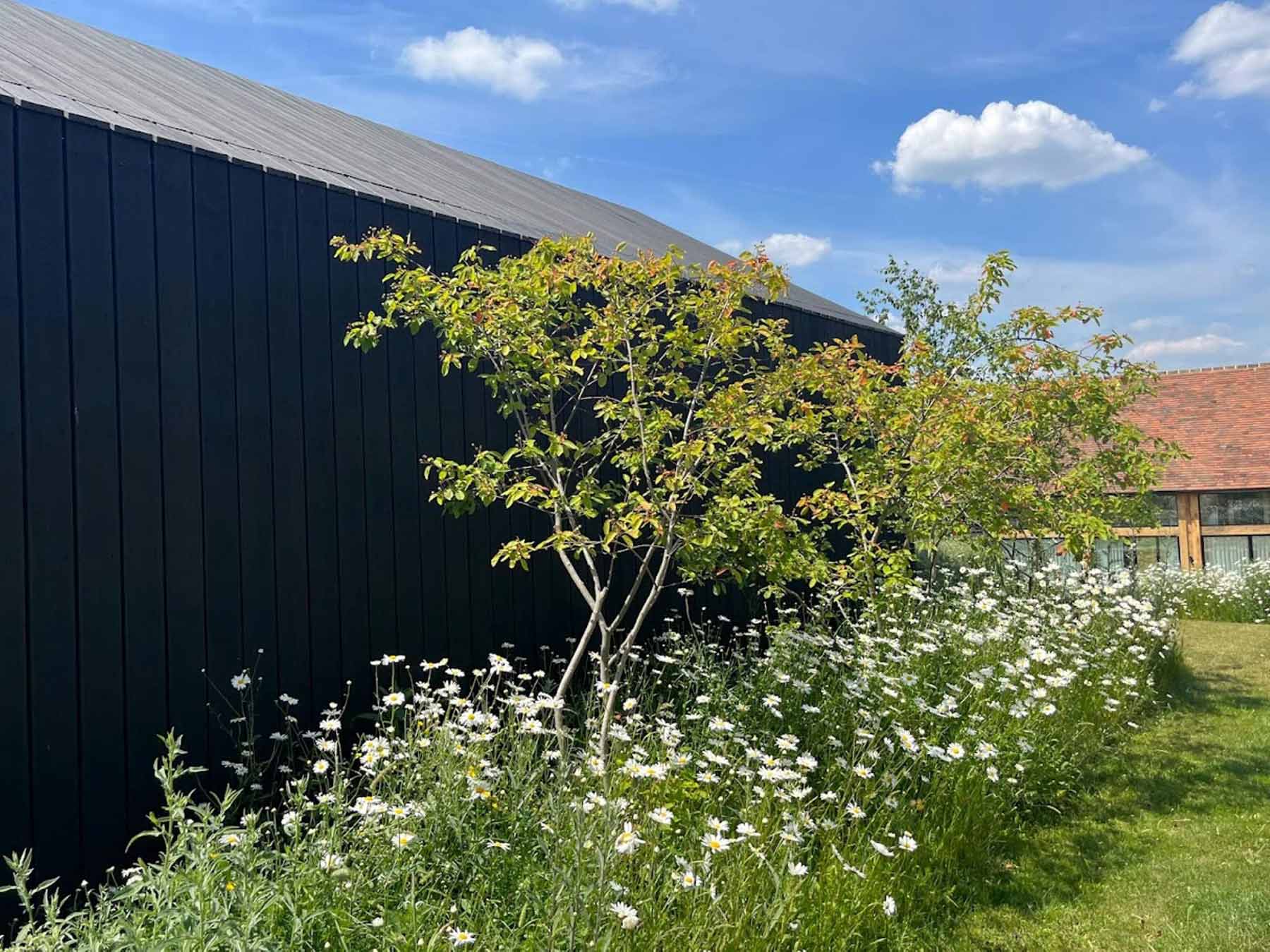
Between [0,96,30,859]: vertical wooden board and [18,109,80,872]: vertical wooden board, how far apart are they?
0.9 inches

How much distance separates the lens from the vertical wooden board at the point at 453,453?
194 inches

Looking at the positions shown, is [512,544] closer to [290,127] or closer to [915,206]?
[290,127]

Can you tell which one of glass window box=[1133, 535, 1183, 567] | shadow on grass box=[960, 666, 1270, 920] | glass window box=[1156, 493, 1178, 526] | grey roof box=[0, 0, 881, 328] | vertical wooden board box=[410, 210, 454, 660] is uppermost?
grey roof box=[0, 0, 881, 328]

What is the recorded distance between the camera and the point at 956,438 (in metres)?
5.62

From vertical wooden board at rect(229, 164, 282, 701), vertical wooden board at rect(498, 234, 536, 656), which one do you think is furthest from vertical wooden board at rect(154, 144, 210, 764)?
vertical wooden board at rect(498, 234, 536, 656)

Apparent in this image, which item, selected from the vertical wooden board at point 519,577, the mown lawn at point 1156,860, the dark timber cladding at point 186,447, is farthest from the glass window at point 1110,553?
the dark timber cladding at point 186,447

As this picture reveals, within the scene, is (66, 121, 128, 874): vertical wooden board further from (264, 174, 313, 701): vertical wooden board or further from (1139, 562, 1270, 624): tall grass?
(1139, 562, 1270, 624): tall grass

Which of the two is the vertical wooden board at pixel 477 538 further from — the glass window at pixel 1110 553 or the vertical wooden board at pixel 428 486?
the glass window at pixel 1110 553

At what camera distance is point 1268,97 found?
29.4 ft

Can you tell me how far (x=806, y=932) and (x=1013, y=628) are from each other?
4.10 m

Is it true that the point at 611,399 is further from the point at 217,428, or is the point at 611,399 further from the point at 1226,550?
the point at 1226,550

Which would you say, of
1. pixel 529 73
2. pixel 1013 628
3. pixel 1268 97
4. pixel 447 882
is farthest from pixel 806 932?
pixel 1268 97

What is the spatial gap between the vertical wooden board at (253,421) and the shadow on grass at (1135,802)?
10.5 ft

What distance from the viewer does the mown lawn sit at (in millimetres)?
3473
